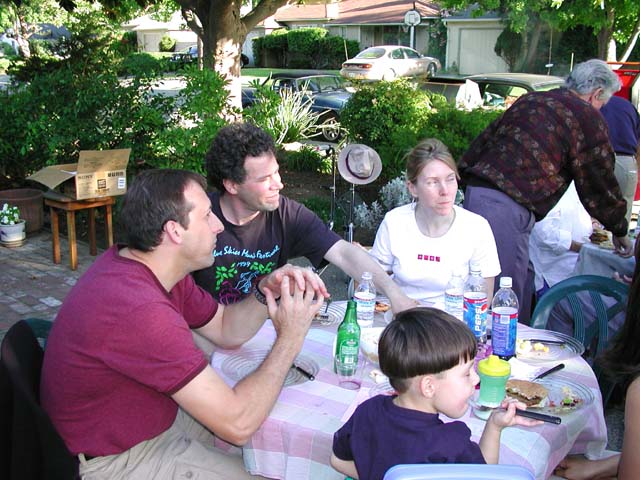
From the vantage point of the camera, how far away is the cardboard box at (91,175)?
600 cm

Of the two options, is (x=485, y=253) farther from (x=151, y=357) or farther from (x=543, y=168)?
(x=151, y=357)

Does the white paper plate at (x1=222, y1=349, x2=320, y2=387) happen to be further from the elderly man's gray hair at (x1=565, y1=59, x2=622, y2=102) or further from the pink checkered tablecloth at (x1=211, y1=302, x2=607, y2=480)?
the elderly man's gray hair at (x1=565, y1=59, x2=622, y2=102)

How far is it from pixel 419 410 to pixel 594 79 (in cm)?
317

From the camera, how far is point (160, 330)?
187 cm

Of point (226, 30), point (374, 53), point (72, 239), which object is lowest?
point (72, 239)

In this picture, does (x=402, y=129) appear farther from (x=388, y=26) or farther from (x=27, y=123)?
(x=388, y=26)

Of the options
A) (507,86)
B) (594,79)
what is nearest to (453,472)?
(594,79)

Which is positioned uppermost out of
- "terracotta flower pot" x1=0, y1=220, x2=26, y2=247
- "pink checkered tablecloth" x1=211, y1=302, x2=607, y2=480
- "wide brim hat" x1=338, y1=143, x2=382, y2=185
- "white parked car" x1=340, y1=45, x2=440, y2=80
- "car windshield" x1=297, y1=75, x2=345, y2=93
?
"white parked car" x1=340, y1=45, x2=440, y2=80

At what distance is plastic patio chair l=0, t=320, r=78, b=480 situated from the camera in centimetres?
185

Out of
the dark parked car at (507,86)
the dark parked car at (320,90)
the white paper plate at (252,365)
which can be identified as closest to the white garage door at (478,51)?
the dark parked car at (320,90)

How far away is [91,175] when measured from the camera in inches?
240

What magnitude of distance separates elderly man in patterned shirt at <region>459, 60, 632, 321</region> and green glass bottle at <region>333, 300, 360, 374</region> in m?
1.94

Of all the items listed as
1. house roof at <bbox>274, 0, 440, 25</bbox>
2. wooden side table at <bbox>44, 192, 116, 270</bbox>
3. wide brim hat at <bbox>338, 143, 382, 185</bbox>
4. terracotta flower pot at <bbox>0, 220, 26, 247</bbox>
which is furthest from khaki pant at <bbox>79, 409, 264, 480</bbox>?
house roof at <bbox>274, 0, 440, 25</bbox>

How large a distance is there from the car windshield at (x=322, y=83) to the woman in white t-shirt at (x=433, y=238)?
11.2m
